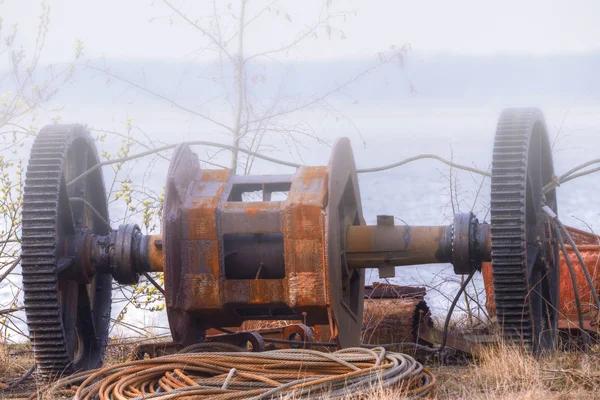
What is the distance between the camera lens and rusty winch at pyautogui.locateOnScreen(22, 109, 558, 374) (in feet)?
15.6

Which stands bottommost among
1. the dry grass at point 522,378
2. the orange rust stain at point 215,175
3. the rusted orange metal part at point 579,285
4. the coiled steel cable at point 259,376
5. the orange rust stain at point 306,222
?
the dry grass at point 522,378

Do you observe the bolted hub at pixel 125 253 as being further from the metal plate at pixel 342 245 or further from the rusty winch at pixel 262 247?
the metal plate at pixel 342 245

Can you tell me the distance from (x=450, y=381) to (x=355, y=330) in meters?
0.84

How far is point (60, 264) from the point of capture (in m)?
5.05

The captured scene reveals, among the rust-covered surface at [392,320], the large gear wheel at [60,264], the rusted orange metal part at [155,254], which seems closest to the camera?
the large gear wheel at [60,264]

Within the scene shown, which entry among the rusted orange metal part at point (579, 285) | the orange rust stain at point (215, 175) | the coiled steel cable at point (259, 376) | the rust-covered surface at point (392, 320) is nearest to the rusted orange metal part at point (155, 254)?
the orange rust stain at point (215, 175)

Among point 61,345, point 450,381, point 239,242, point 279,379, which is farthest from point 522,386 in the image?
point 61,345

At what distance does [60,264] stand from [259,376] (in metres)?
1.50

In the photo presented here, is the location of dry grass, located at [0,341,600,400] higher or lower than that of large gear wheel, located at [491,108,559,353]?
lower

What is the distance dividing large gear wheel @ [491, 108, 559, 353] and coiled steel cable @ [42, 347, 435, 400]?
74 cm

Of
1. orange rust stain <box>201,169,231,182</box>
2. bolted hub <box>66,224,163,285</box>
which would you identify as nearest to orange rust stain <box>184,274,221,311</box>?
bolted hub <box>66,224,163,285</box>

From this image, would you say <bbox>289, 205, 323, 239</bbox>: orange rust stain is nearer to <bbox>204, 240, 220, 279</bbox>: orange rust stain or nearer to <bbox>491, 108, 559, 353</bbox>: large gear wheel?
<bbox>204, 240, 220, 279</bbox>: orange rust stain

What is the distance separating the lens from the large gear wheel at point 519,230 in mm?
4762

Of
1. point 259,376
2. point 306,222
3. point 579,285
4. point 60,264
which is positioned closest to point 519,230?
point 306,222
